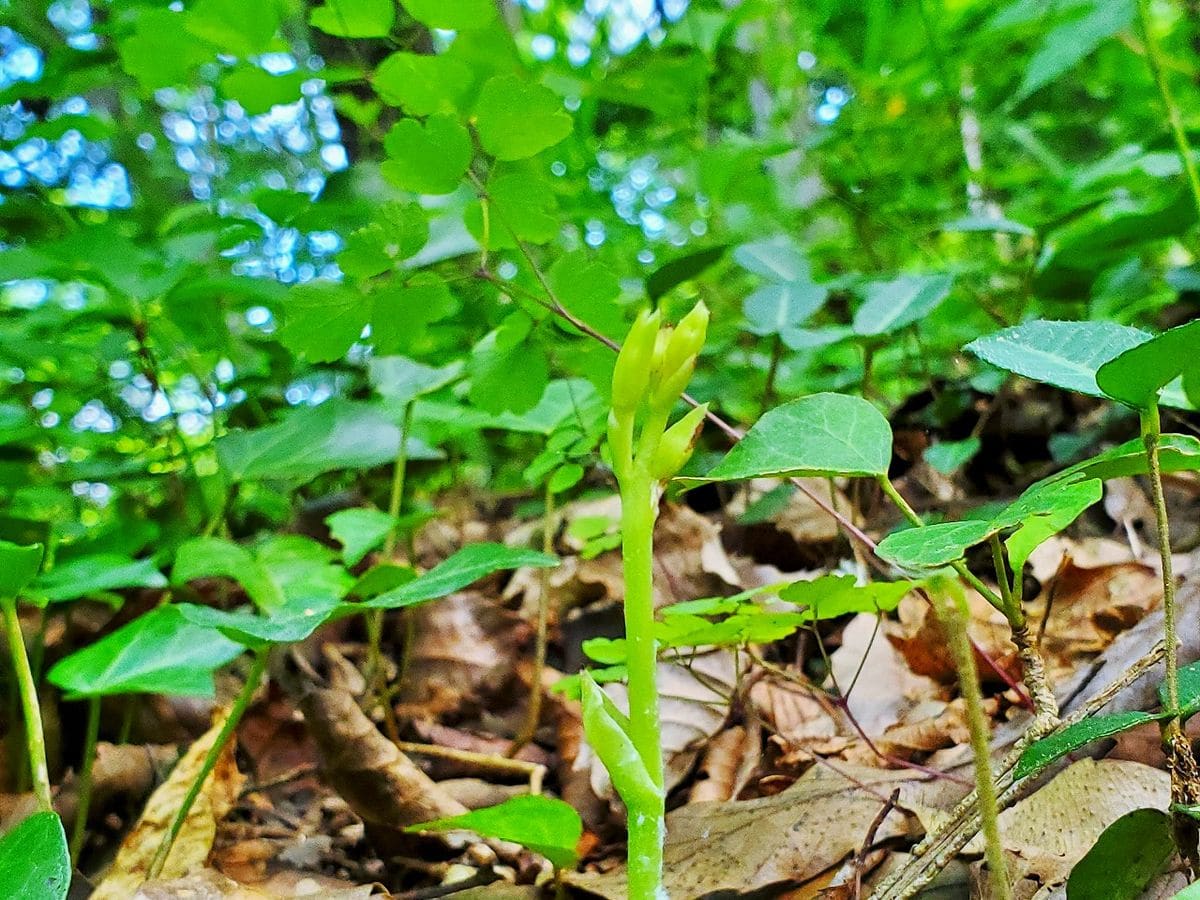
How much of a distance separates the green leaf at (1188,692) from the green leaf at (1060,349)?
0.20m

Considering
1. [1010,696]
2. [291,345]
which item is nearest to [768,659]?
[1010,696]

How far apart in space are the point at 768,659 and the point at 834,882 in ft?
1.62

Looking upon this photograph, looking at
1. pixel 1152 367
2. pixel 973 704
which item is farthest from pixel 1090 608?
pixel 973 704

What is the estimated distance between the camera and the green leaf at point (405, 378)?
4.41 feet

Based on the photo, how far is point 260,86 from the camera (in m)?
1.20

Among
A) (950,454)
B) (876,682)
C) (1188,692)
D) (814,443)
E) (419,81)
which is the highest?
(419,81)

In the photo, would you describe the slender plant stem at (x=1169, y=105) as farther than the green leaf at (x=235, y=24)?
Yes

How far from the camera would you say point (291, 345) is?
897mm

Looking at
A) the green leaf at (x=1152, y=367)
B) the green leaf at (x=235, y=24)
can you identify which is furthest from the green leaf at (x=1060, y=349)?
the green leaf at (x=235, y=24)

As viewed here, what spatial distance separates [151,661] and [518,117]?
0.74 m

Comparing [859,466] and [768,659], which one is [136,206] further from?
[859,466]

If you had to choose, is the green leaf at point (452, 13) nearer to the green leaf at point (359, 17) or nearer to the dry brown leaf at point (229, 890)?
the green leaf at point (359, 17)

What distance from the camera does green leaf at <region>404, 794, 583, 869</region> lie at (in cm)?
66

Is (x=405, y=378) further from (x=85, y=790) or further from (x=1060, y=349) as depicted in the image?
(x=1060, y=349)
